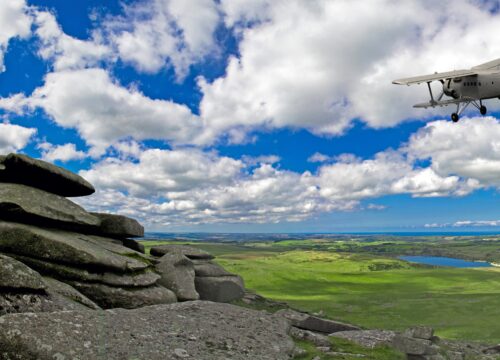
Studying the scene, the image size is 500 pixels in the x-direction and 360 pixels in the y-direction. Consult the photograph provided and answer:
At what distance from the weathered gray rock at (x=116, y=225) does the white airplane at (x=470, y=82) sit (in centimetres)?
2152

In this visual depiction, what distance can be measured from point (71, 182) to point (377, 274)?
609 ft

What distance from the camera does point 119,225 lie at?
1118 inches

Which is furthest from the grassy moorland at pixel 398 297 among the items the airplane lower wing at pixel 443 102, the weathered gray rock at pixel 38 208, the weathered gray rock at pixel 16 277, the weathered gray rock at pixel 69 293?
the weathered gray rock at pixel 16 277

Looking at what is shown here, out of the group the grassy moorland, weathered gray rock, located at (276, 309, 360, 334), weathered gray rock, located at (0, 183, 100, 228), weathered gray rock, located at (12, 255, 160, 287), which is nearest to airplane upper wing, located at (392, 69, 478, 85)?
weathered gray rock, located at (276, 309, 360, 334)

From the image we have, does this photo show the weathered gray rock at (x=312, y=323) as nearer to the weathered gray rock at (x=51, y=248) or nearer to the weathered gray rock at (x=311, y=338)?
the weathered gray rock at (x=311, y=338)

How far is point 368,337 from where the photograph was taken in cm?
2730

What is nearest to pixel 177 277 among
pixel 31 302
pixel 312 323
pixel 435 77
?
pixel 312 323

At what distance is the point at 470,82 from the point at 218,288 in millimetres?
23637

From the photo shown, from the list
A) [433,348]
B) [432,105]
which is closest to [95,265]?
[433,348]

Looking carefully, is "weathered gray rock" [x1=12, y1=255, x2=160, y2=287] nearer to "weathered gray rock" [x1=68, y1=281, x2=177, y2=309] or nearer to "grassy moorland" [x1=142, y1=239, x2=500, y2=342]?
"weathered gray rock" [x1=68, y1=281, x2=177, y2=309]

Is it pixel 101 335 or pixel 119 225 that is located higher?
pixel 119 225

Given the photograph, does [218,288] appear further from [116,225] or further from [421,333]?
[421,333]

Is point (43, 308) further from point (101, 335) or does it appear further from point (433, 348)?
point (433, 348)

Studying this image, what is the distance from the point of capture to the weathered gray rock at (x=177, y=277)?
25.2m
